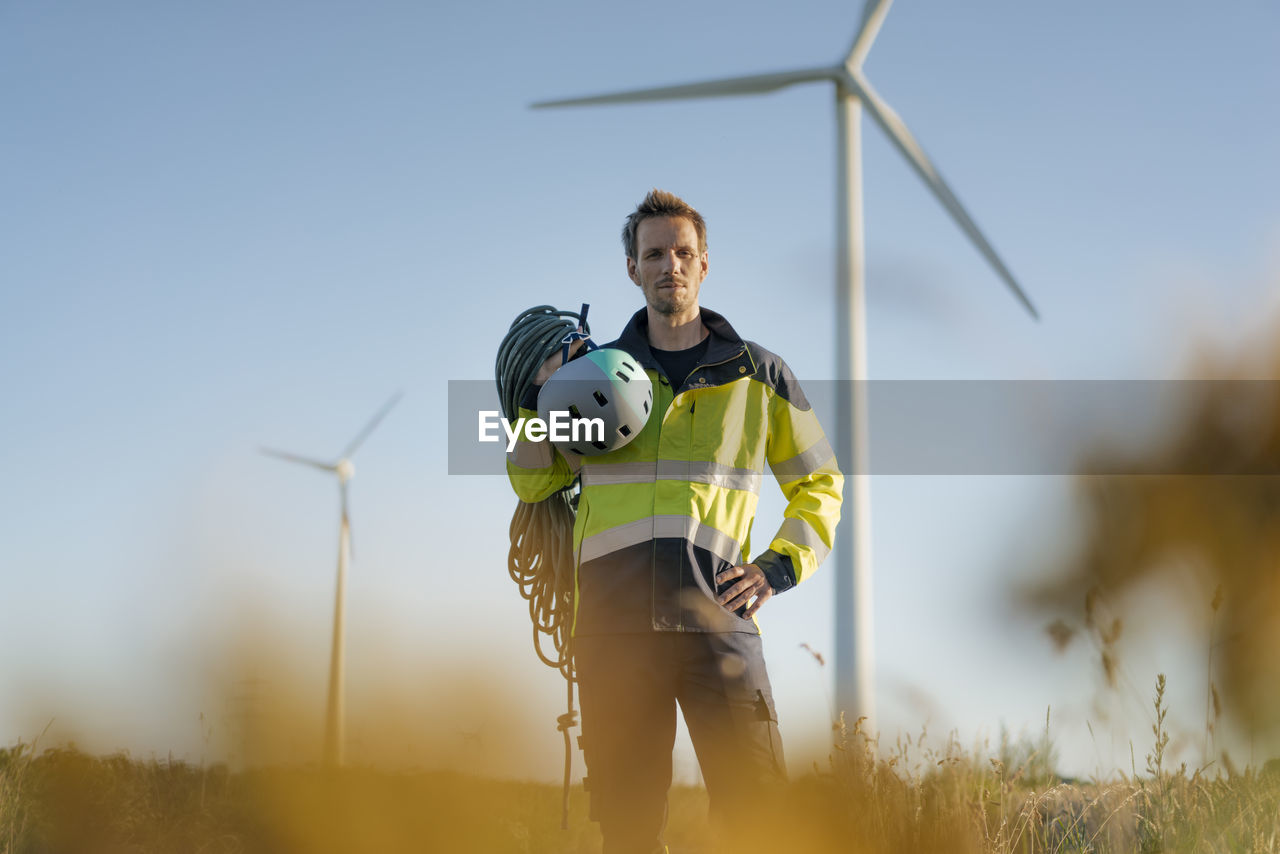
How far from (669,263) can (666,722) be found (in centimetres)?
233

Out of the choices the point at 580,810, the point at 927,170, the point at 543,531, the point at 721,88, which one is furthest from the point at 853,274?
the point at 543,531

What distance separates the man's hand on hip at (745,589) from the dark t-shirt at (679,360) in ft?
3.35

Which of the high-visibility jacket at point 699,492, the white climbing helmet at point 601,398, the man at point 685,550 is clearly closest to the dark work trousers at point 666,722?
the man at point 685,550

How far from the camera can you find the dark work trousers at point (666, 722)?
5.56 metres

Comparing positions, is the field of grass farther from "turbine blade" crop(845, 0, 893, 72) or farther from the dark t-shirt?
"turbine blade" crop(845, 0, 893, 72)

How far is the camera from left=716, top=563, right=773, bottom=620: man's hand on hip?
564 centimetres

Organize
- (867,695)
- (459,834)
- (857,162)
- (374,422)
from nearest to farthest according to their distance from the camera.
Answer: (459,834) → (867,695) → (857,162) → (374,422)

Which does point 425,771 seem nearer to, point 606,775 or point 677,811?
point 677,811

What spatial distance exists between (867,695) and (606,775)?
828cm


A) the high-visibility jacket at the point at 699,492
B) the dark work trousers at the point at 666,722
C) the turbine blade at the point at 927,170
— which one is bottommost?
the dark work trousers at the point at 666,722

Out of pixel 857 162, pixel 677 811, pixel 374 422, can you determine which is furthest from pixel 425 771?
pixel 374 422

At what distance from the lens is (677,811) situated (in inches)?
430

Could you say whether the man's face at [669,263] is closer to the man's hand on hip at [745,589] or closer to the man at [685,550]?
the man at [685,550]

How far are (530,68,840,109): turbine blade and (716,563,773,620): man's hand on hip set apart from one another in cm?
1320
